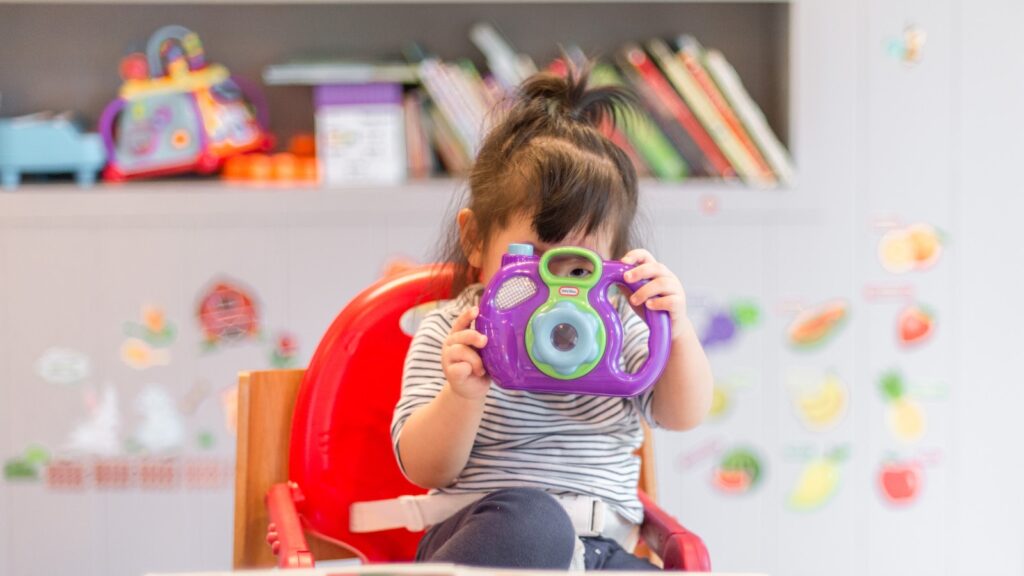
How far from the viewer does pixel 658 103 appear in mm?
1795

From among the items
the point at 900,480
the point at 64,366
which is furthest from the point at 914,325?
the point at 64,366

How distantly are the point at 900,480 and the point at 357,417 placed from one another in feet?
3.55

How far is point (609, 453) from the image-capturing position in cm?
104

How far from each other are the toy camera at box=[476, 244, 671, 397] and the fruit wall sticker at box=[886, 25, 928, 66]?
112 cm

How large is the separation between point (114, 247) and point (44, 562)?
20.7 inches

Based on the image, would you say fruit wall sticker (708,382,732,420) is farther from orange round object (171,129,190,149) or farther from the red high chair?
orange round object (171,129,190,149)

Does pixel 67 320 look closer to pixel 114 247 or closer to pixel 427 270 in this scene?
pixel 114 247

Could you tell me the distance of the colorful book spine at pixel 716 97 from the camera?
1781 millimetres

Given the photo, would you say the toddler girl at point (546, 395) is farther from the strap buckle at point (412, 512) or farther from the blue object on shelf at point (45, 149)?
the blue object on shelf at point (45, 149)

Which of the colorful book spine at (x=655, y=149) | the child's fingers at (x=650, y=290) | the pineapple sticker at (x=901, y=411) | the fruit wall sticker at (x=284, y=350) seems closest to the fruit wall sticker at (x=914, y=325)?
the pineapple sticker at (x=901, y=411)

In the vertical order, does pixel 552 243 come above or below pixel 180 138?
below

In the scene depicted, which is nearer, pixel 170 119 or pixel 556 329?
pixel 556 329

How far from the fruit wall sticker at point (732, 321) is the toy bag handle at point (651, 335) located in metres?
0.94

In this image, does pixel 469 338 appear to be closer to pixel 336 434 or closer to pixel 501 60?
pixel 336 434
